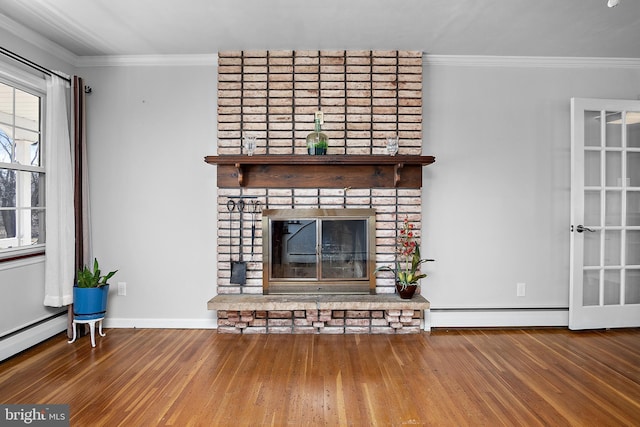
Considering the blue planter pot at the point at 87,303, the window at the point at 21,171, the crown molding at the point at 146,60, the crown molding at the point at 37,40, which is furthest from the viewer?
the crown molding at the point at 146,60

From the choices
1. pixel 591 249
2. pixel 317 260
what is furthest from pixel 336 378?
pixel 591 249

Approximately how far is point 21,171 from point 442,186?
11.5 feet

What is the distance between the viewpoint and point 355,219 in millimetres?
3330

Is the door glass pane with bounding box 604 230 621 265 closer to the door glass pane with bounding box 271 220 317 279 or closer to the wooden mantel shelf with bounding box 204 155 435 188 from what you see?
the wooden mantel shelf with bounding box 204 155 435 188

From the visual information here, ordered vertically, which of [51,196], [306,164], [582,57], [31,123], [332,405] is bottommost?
[332,405]

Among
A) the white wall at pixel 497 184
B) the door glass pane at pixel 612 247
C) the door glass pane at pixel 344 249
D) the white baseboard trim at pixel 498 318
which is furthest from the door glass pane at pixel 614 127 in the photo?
the door glass pane at pixel 344 249

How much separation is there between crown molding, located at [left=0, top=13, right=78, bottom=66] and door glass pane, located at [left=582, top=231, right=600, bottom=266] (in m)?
4.89

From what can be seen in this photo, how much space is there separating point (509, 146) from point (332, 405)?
8.99 feet

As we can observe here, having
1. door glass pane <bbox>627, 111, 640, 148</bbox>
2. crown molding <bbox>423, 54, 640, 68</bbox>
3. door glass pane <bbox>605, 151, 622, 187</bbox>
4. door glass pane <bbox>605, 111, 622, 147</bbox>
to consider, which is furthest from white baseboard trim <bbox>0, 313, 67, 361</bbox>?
door glass pane <bbox>627, 111, 640, 148</bbox>

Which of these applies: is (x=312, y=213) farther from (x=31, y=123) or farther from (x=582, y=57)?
(x=582, y=57)

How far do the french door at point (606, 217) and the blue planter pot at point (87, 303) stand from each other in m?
4.04

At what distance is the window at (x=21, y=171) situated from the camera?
279 cm

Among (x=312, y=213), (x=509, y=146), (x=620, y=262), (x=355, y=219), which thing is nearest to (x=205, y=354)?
(x=312, y=213)

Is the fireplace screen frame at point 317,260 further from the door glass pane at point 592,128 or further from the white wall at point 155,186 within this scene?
the door glass pane at point 592,128
